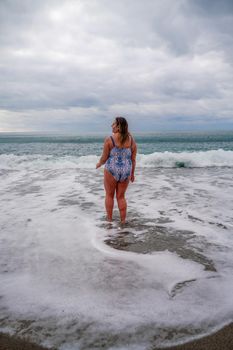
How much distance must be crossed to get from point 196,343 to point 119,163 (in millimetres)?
3446

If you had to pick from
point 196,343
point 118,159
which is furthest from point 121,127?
point 196,343

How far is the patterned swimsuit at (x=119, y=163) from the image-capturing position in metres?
5.14

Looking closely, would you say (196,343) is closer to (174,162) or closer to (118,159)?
(118,159)

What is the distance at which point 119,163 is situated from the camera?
17.0 ft

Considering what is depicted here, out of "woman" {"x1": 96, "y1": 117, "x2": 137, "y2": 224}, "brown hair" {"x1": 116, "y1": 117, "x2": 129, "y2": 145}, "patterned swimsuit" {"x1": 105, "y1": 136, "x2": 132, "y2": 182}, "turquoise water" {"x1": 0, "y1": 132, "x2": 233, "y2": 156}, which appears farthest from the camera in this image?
"turquoise water" {"x1": 0, "y1": 132, "x2": 233, "y2": 156}

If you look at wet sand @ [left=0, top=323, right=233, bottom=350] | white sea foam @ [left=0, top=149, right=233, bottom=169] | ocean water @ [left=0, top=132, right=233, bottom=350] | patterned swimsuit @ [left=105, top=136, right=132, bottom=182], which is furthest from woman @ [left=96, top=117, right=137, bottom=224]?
white sea foam @ [left=0, top=149, right=233, bottom=169]

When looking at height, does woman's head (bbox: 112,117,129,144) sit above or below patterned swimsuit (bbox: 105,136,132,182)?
above

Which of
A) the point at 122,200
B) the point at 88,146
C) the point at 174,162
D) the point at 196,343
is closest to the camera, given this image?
the point at 196,343

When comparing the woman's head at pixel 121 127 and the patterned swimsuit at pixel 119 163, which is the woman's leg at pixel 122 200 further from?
the woman's head at pixel 121 127

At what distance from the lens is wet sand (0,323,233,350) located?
207cm

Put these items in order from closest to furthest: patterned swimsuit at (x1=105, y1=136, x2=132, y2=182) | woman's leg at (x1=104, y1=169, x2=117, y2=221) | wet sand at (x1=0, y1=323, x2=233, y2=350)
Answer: wet sand at (x1=0, y1=323, x2=233, y2=350) → patterned swimsuit at (x1=105, y1=136, x2=132, y2=182) → woman's leg at (x1=104, y1=169, x2=117, y2=221)

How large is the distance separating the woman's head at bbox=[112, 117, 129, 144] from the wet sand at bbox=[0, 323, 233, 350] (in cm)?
346

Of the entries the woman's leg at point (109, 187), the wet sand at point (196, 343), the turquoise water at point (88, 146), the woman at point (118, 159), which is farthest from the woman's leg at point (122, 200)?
the turquoise water at point (88, 146)

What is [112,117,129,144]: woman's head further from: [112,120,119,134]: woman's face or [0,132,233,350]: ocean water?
[0,132,233,350]: ocean water
